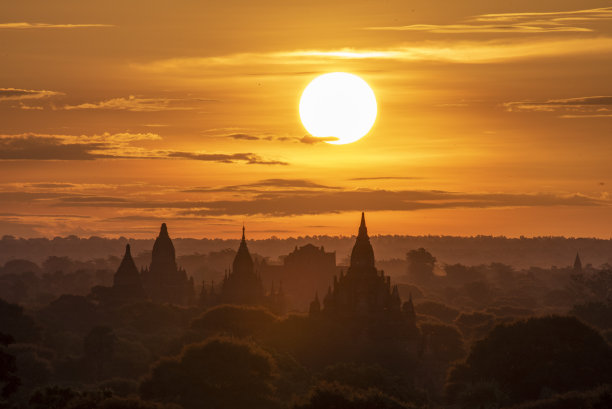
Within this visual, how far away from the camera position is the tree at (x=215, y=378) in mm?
87938

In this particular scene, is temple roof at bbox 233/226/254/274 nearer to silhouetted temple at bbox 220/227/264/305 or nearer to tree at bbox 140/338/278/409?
silhouetted temple at bbox 220/227/264/305

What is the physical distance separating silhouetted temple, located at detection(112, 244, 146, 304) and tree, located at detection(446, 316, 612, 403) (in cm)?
8010

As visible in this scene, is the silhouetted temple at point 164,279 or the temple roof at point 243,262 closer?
the temple roof at point 243,262

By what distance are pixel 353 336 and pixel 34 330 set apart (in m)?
38.7

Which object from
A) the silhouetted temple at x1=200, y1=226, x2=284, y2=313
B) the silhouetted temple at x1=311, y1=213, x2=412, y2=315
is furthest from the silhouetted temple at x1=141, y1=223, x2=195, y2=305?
the silhouetted temple at x1=311, y1=213, x2=412, y2=315

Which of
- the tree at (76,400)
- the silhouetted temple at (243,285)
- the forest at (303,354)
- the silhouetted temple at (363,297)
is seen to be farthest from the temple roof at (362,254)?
the tree at (76,400)

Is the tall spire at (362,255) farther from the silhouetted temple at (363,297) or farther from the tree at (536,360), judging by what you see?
the tree at (536,360)

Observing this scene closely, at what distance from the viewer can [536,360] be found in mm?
101250

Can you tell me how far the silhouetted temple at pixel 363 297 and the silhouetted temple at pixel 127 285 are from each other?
55.7 meters

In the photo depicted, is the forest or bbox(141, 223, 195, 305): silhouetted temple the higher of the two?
bbox(141, 223, 195, 305): silhouetted temple

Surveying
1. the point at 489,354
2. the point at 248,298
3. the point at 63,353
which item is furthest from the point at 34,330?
the point at 489,354

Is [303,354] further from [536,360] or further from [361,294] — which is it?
[536,360]

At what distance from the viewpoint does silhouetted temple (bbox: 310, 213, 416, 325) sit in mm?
123312

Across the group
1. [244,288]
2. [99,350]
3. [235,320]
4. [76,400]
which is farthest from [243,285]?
[76,400]
